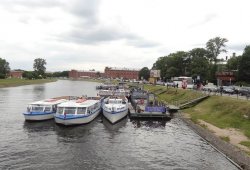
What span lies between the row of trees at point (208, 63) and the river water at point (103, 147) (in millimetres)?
76921

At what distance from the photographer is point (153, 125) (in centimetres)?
5684

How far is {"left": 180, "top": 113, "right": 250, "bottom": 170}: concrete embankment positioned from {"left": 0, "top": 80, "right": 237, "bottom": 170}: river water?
0.77m

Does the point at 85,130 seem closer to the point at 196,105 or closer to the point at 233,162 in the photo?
the point at 233,162

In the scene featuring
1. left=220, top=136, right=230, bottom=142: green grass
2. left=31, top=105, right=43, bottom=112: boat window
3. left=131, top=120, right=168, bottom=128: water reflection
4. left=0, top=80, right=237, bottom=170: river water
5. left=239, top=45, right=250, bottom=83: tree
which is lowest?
left=0, top=80, right=237, bottom=170: river water

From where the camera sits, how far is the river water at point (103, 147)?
32469 millimetres

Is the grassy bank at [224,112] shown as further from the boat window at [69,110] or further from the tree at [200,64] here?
the tree at [200,64]

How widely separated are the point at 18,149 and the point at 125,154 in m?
11.6

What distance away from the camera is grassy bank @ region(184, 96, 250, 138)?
48281mm

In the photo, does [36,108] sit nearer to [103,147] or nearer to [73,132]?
[73,132]

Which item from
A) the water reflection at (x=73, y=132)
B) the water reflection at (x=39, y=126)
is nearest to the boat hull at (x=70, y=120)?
the water reflection at (x=73, y=132)

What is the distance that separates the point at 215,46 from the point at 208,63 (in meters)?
9.59

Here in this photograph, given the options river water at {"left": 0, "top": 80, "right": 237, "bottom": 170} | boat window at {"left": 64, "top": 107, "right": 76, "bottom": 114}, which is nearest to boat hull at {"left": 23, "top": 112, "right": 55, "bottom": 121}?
river water at {"left": 0, "top": 80, "right": 237, "bottom": 170}

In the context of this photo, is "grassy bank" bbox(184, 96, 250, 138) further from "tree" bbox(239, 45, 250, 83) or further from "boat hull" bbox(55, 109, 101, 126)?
"tree" bbox(239, 45, 250, 83)

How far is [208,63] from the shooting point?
156 meters
